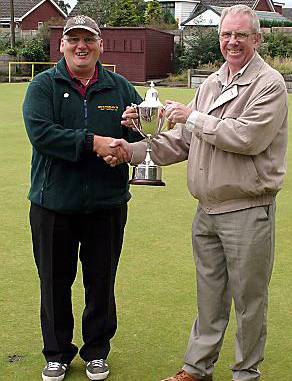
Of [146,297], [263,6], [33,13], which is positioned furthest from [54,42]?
[146,297]

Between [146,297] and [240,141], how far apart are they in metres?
2.13

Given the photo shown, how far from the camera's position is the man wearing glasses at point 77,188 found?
3639 mm

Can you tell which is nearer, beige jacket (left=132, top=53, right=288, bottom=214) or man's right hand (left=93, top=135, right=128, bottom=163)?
beige jacket (left=132, top=53, right=288, bottom=214)

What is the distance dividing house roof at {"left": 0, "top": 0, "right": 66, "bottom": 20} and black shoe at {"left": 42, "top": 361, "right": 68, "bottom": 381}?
56.4 meters

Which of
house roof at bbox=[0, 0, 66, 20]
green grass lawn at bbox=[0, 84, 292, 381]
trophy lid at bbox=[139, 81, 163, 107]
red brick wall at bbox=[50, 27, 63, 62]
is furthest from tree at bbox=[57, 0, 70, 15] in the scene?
trophy lid at bbox=[139, 81, 163, 107]

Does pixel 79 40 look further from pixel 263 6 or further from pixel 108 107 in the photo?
pixel 263 6

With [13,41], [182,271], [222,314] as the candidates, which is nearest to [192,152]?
[222,314]

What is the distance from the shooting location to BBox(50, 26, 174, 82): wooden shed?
3309 cm

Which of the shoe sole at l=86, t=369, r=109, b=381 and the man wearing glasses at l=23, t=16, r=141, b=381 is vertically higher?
the man wearing glasses at l=23, t=16, r=141, b=381

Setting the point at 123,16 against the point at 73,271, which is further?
the point at 123,16

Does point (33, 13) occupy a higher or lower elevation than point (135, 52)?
higher

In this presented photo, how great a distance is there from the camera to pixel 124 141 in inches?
147

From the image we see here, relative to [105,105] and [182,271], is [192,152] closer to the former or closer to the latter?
[105,105]

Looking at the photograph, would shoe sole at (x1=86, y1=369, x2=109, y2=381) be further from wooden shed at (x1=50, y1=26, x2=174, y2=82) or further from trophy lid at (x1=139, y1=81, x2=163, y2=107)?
wooden shed at (x1=50, y1=26, x2=174, y2=82)
